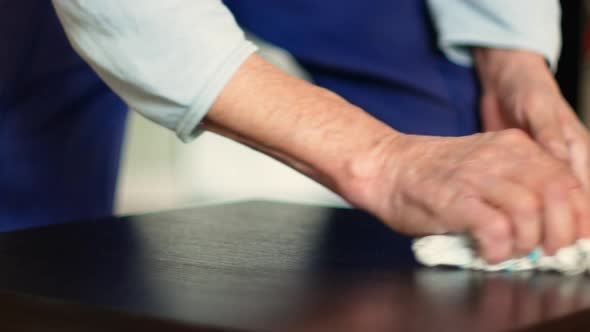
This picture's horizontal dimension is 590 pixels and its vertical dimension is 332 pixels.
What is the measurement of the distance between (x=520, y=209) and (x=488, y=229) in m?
0.02

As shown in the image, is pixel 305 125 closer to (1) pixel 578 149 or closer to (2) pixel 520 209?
(2) pixel 520 209

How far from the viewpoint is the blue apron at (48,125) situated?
860mm

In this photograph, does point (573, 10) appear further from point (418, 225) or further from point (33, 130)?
point (418, 225)

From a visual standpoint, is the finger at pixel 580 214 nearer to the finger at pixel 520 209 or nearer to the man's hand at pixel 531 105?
the finger at pixel 520 209

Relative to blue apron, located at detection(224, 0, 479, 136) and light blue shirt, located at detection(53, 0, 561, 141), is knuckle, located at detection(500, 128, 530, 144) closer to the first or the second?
light blue shirt, located at detection(53, 0, 561, 141)

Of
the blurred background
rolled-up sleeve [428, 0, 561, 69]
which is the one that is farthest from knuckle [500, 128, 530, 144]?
the blurred background

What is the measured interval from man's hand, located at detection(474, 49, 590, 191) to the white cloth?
0.56 ft

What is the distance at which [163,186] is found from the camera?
2.24m

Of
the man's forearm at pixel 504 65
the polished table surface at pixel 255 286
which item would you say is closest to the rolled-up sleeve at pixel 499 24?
the man's forearm at pixel 504 65

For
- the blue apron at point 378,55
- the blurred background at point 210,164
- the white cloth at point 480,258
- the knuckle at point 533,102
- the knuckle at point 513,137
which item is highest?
the knuckle at point 513,137

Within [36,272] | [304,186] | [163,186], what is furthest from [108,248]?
[163,186]

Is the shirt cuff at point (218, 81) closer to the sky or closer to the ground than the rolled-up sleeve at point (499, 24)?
closer to the sky

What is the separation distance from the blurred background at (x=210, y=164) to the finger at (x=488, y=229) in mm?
1368

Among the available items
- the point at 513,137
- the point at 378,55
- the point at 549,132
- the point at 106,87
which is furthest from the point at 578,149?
the point at 106,87
